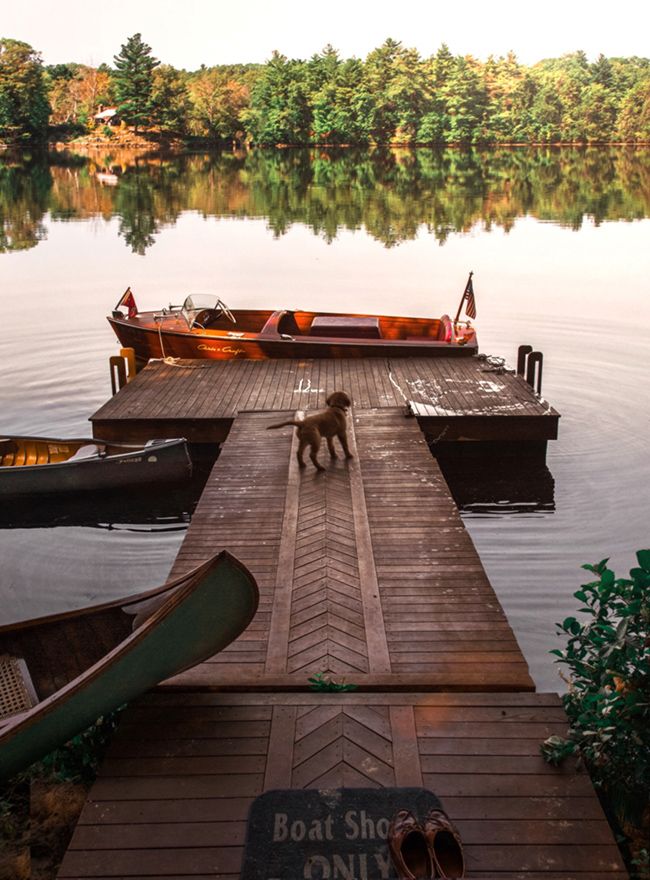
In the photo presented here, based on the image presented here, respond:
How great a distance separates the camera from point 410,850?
3473 mm

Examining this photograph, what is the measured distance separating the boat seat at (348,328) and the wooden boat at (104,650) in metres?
10.1

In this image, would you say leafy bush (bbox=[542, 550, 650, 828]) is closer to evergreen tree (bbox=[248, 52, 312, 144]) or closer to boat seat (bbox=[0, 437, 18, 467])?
boat seat (bbox=[0, 437, 18, 467])

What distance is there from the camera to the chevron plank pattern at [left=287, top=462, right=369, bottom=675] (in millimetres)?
5223

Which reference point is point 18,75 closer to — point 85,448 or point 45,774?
point 85,448

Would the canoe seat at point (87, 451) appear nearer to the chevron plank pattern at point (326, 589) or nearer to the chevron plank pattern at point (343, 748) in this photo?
the chevron plank pattern at point (326, 589)

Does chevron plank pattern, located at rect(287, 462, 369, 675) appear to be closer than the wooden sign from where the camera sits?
No

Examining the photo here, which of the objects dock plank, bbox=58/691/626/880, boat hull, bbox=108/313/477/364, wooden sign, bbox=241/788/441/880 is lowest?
boat hull, bbox=108/313/477/364

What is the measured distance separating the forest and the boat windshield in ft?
227

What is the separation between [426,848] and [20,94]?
84.4 m

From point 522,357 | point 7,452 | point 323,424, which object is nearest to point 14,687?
point 323,424

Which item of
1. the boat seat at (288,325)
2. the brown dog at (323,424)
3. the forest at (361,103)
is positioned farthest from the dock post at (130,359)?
the forest at (361,103)

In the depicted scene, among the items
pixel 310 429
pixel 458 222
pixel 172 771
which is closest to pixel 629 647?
pixel 172 771

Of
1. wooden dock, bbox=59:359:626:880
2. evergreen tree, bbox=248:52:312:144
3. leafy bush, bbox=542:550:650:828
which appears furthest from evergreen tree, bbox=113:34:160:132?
leafy bush, bbox=542:550:650:828

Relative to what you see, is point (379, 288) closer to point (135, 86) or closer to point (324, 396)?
point (324, 396)
